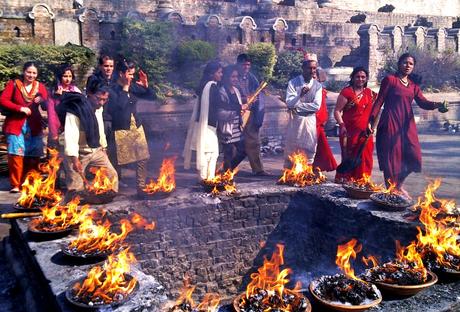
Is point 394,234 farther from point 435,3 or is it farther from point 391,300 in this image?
point 435,3

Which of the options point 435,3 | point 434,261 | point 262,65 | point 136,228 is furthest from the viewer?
point 435,3

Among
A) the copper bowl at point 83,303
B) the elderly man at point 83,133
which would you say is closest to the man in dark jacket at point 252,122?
the elderly man at point 83,133

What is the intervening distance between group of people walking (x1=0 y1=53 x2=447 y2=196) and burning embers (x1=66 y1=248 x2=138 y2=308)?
240cm

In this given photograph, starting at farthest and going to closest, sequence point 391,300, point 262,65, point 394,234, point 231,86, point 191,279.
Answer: point 262,65 → point 231,86 → point 191,279 → point 394,234 → point 391,300

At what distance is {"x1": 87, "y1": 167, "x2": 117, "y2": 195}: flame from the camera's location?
5646 millimetres

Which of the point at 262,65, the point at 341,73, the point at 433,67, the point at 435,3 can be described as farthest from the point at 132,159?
the point at 435,3

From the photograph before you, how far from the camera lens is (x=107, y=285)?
133 inches

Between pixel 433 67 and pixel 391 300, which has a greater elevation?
pixel 433 67

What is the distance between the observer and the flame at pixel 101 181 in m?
5.65

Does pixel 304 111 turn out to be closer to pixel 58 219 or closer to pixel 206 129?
pixel 206 129

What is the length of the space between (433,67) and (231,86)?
18.5 m

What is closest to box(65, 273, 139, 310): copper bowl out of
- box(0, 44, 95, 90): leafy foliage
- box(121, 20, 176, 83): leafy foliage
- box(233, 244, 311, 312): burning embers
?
box(233, 244, 311, 312): burning embers

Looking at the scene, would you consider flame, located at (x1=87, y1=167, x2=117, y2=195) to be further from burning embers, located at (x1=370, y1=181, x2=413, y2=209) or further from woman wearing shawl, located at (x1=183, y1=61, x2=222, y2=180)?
burning embers, located at (x1=370, y1=181, x2=413, y2=209)

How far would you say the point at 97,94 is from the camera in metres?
5.88
